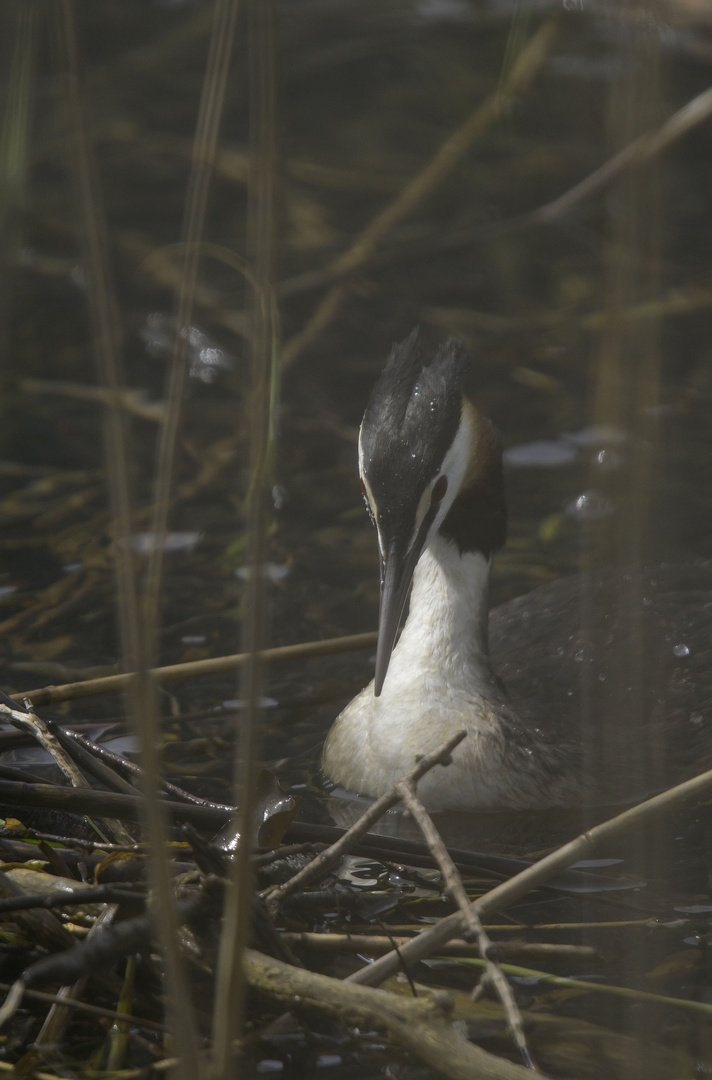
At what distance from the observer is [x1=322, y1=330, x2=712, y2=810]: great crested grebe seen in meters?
3.81

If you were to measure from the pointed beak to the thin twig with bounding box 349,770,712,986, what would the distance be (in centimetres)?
129

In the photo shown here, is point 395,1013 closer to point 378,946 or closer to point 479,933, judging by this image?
point 479,933

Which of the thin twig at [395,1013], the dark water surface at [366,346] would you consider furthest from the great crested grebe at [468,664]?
the thin twig at [395,1013]

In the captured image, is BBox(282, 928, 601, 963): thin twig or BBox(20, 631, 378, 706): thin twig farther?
BBox(20, 631, 378, 706): thin twig

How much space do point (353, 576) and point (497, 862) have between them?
251cm

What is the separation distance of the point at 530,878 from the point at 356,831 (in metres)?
0.45

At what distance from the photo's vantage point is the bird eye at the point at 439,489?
13.0ft

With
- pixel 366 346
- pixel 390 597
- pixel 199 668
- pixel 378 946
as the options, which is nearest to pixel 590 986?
pixel 378 946

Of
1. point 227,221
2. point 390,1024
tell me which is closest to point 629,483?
point 390,1024

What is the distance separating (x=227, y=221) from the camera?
8.48 metres

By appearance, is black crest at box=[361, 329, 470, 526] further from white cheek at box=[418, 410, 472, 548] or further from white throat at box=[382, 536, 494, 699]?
white throat at box=[382, 536, 494, 699]

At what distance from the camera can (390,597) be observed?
3721 mm

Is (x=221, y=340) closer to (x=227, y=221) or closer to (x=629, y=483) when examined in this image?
(x=227, y=221)

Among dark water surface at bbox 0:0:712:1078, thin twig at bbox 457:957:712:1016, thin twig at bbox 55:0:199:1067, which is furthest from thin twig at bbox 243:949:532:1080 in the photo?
thin twig at bbox 55:0:199:1067
